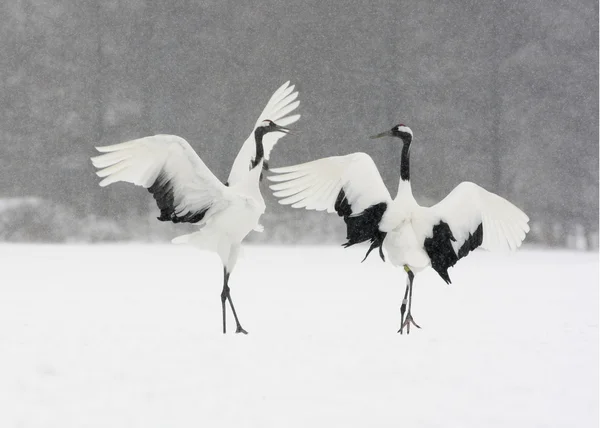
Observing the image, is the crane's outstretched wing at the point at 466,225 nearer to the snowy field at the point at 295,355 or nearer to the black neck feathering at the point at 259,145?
the snowy field at the point at 295,355

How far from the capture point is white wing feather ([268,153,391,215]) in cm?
591

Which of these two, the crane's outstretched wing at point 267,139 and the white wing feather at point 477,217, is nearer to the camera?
the white wing feather at point 477,217

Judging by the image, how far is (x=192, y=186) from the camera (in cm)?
569

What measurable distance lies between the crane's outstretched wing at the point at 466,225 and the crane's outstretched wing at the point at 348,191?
307 millimetres

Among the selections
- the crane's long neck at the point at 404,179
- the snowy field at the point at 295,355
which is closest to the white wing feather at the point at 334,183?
the crane's long neck at the point at 404,179

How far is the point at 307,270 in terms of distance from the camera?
35.6 ft

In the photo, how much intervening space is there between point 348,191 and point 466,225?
0.85m

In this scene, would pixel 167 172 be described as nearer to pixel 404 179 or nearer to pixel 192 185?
pixel 192 185

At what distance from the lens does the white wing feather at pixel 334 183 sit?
19.4ft

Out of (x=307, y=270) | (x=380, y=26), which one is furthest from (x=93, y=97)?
(x=307, y=270)

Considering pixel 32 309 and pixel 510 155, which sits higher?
pixel 510 155

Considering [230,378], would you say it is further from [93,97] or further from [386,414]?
[93,97]

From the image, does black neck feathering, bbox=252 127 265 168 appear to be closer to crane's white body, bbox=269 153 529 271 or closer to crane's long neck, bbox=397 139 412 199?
crane's white body, bbox=269 153 529 271

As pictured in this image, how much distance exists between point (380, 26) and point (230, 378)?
11707 millimetres
